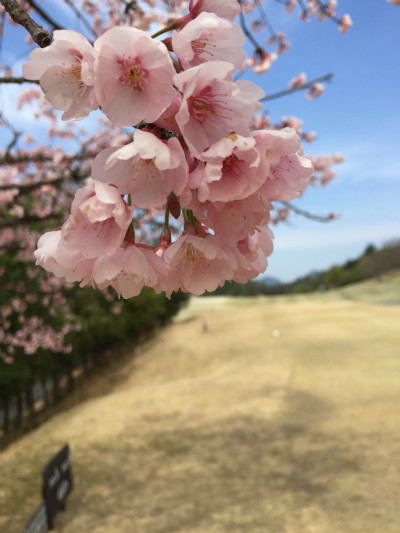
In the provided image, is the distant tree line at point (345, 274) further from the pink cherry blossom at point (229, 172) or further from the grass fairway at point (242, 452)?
the pink cherry blossom at point (229, 172)

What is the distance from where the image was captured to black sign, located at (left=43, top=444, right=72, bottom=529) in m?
5.47

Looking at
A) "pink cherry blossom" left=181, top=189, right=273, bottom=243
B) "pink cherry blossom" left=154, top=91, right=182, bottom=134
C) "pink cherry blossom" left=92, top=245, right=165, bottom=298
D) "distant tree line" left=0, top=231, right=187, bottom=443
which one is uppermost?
"pink cherry blossom" left=154, top=91, right=182, bottom=134

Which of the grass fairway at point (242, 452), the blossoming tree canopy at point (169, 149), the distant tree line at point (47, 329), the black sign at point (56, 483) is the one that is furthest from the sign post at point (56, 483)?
the blossoming tree canopy at point (169, 149)

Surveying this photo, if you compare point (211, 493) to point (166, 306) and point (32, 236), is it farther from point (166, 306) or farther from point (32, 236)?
point (166, 306)

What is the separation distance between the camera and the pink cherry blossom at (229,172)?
23.8 inches

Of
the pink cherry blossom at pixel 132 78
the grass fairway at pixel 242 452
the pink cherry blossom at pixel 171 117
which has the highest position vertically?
the pink cherry blossom at pixel 132 78

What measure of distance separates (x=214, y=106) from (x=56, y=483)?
648 centimetres

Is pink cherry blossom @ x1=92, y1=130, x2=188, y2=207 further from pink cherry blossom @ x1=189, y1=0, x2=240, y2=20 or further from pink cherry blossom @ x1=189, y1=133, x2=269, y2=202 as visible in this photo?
pink cherry blossom @ x1=189, y1=0, x2=240, y2=20

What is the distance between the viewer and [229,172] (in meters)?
0.64

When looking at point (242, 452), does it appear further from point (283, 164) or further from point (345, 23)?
point (283, 164)

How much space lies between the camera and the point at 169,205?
75cm

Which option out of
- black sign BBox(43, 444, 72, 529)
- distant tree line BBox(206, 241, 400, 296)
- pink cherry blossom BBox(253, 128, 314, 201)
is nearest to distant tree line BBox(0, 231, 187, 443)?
black sign BBox(43, 444, 72, 529)

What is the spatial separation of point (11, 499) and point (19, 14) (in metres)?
7.73

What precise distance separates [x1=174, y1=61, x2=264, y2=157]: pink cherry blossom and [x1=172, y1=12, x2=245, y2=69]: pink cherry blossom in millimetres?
60
